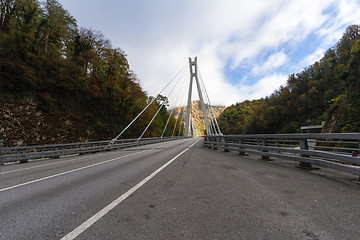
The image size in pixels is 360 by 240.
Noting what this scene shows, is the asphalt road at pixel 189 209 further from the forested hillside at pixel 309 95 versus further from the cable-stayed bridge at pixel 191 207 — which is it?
the forested hillside at pixel 309 95

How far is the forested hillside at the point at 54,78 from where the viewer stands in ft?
58.1

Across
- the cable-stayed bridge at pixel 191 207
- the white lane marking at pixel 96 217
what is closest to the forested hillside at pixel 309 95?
the cable-stayed bridge at pixel 191 207

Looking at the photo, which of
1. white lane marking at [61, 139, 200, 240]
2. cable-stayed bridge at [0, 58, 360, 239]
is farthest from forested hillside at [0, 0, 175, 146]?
white lane marking at [61, 139, 200, 240]

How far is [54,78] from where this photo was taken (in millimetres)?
22406

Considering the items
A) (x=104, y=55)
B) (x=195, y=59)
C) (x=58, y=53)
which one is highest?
(x=195, y=59)

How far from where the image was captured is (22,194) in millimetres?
3982

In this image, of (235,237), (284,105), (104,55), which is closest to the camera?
(235,237)

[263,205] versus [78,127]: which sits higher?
[78,127]

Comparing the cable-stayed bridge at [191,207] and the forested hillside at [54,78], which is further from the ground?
the forested hillside at [54,78]

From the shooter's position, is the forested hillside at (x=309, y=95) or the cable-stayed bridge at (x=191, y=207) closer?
the cable-stayed bridge at (x=191, y=207)

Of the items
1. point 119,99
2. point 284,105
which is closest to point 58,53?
point 119,99

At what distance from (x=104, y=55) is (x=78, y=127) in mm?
12686

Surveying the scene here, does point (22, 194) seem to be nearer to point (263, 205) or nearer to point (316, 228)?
point (263, 205)

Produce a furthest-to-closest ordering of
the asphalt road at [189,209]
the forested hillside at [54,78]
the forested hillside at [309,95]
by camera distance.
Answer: the forested hillside at [309,95] < the forested hillside at [54,78] < the asphalt road at [189,209]
